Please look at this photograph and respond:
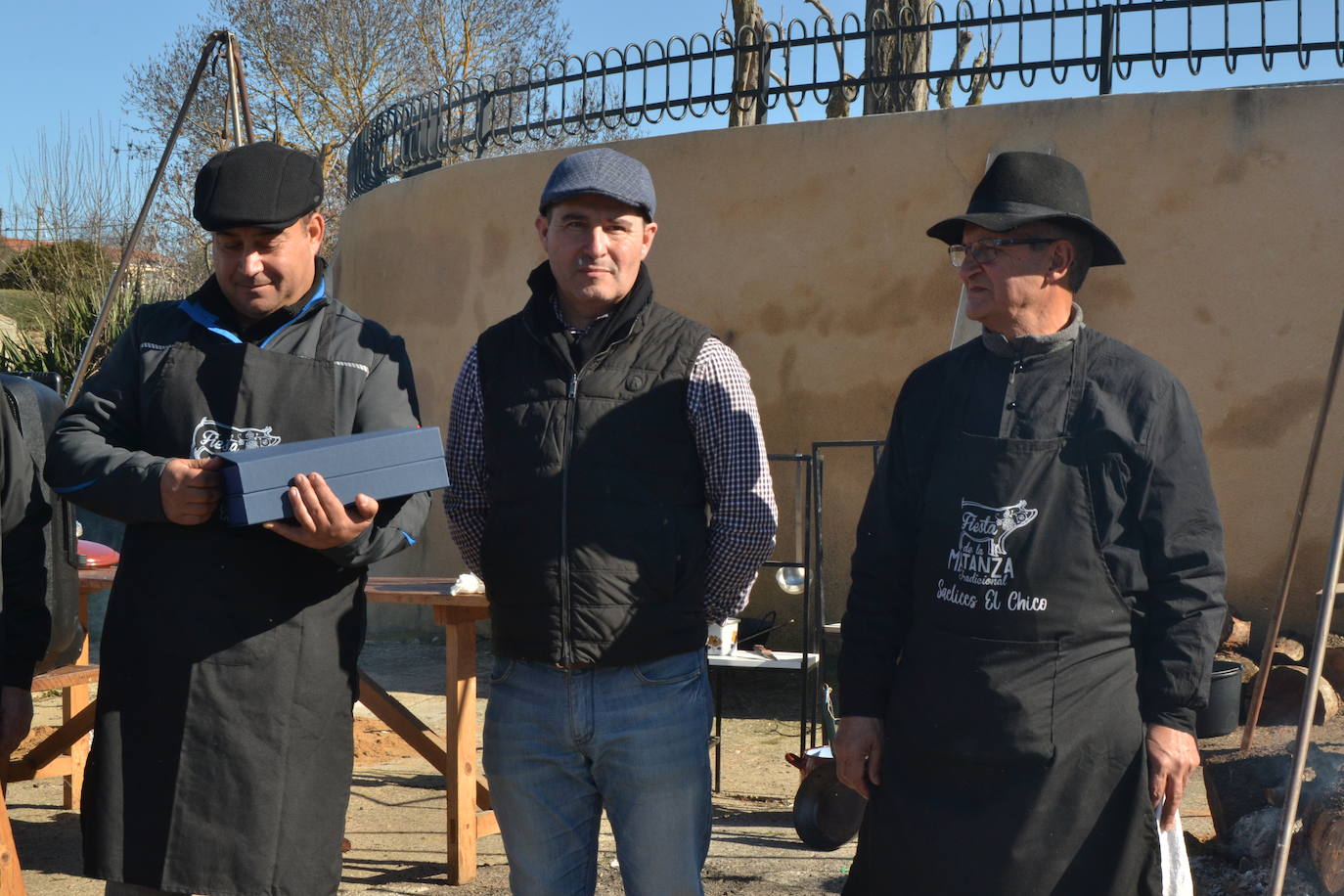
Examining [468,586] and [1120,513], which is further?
[468,586]

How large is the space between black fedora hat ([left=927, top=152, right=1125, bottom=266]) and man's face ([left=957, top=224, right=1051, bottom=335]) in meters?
0.04

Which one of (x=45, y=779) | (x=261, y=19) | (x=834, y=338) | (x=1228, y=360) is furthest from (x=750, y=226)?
(x=261, y=19)

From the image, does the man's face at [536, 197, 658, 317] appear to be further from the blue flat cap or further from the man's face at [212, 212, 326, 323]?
the man's face at [212, 212, 326, 323]

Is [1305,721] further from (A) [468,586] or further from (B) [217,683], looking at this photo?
(A) [468,586]

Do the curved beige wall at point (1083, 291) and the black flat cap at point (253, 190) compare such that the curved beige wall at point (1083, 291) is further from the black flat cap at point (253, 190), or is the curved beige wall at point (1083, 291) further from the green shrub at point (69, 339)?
the green shrub at point (69, 339)

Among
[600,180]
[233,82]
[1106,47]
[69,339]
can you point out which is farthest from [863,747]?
[69,339]

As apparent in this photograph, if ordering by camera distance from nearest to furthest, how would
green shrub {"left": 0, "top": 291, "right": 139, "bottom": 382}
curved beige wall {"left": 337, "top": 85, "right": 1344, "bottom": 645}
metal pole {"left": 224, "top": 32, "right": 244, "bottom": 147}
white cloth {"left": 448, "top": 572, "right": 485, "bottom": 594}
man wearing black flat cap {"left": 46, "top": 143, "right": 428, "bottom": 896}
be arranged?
1. man wearing black flat cap {"left": 46, "top": 143, "right": 428, "bottom": 896}
2. white cloth {"left": 448, "top": 572, "right": 485, "bottom": 594}
3. metal pole {"left": 224, "top": 32, "right": 244, "bottom": 147}
4. curved beige wall {"left": 337, "top": 85, "right": 1344, "bottom": 645}
5. green shrub {"left": 0, "top": 291, "right": 139, "bottom": 382}

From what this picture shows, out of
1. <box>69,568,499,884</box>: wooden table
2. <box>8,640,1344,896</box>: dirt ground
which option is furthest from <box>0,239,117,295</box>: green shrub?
<box>69,568,499,884</box>: wooden table

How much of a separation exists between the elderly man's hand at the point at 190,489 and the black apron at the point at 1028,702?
1.32 meters

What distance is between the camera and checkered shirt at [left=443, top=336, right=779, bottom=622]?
97.8 inches

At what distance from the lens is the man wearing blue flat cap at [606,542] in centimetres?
241

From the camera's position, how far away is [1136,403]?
90.8 inches

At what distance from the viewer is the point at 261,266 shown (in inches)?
92.5

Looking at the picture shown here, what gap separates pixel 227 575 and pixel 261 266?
0.58 m
